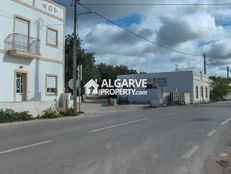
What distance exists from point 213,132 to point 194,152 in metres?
5.24

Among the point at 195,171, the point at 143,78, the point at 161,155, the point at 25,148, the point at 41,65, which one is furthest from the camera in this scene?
the point at 143,78

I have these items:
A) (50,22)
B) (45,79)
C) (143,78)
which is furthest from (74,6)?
(143,78)

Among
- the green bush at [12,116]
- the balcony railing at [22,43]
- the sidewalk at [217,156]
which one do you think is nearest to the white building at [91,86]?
the balcony railing at [22,43]

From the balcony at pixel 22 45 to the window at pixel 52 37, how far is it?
80.8 inches

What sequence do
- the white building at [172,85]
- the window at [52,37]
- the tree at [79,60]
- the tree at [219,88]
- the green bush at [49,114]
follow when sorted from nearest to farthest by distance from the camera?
the green bush at [49,114] < the window at [52,37] < the tree at [79,60] < the white building at [172,85] < the tree at [219,88]

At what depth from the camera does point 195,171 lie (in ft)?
26.6

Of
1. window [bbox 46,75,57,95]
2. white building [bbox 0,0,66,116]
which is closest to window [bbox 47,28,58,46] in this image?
white building [bbox 0,0,66,116]

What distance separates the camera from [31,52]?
26953 millimetres

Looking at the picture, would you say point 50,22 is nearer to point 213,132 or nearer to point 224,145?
point 213,132

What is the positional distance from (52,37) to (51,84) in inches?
141

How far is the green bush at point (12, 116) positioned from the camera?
2158 cm

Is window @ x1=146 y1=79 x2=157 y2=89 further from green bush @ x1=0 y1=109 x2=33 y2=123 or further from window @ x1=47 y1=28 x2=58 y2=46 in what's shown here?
green bush @ x1=0 y1=109 x2=33 y2=123

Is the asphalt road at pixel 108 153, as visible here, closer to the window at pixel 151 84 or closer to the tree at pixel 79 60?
the tree at pixel 79 60

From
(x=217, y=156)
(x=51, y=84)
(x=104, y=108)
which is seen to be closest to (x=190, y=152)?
(x=217, y=156)
